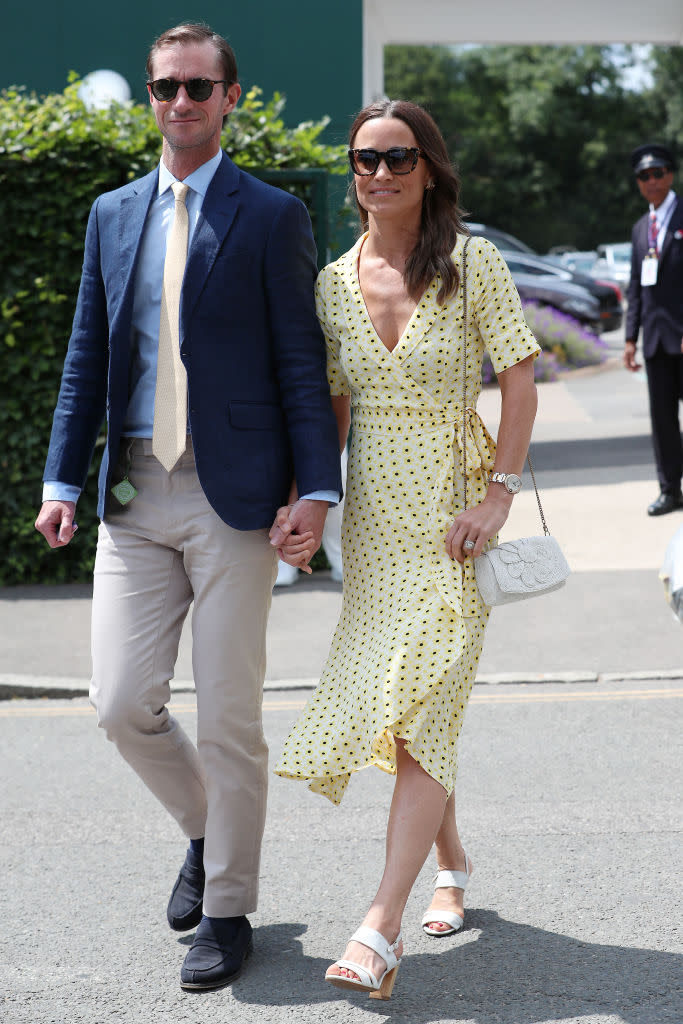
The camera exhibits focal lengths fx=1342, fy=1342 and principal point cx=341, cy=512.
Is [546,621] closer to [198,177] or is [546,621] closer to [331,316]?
[331,316]

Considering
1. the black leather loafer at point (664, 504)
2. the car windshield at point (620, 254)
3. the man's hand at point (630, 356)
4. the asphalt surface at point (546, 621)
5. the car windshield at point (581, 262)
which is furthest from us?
the car windshield at point (581, 262)

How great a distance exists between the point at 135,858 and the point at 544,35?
493 inches

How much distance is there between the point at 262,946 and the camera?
364 cm

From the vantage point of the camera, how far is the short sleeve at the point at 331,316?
3.52 meters

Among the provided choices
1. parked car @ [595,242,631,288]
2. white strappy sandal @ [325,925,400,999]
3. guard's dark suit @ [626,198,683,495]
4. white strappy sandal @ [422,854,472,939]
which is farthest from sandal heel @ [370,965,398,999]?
parked car @ [595,242,631,288]

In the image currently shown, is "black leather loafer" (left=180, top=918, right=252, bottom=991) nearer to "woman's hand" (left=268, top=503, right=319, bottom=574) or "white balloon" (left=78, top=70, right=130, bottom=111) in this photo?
"woman's hand" (left=268, top=503, right=319, bottom=574)

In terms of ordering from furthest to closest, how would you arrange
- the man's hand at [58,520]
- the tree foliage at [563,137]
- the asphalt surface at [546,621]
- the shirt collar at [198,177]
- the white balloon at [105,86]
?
the tree foliage at [563,137], the white balloon at [105,86], the asphalt surface at [546,621], the man's hand at [58,520], the shirt collar at [198,177]

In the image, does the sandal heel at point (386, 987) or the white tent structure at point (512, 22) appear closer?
the sandal heel at point (386, 987)

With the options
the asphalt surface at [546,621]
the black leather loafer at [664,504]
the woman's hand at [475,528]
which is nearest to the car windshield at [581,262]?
the asphalt surface at [546,621]

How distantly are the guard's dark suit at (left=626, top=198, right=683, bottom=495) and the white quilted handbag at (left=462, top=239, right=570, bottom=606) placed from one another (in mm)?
6262

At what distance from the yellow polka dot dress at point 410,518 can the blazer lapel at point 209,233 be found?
13.1 inches

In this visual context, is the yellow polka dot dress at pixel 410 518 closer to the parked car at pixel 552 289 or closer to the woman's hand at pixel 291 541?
the woman's hand at pixel 291 541

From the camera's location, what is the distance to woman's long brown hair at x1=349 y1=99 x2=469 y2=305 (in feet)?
11.2

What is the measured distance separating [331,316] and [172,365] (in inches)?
17.3
